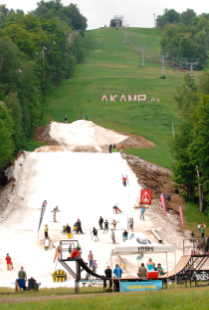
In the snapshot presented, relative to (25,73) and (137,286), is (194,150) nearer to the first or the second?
(137,286)

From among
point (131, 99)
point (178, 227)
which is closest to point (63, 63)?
point (131, 99)

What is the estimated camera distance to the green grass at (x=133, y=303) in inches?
496

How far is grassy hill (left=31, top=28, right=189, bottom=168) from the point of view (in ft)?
230

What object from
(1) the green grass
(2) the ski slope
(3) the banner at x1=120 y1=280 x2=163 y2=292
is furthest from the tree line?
(1) the green grass

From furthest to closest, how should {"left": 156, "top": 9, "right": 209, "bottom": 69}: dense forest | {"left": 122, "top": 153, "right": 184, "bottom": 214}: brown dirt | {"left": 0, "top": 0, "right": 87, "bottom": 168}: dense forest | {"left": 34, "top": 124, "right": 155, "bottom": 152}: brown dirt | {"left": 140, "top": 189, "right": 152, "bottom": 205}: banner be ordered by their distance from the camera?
1. {"left": 156, "top": 9, "right": 209, "bottom": 69}: dense forest
2. {"left": 34, "top": 124, "right": 155, "bottom": 152}: brown dirt
3. {"left": 0, "top": 0, "right": 87, "bottom": 168}: dense forest
4. {"left": 122, "top": 153, "right": 184, "bottom": 214}: brown dirt
5. {"left": 140, "top": 189, "right": 152, "bottom": 205}: banner

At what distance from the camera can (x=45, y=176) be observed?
46.1 meters

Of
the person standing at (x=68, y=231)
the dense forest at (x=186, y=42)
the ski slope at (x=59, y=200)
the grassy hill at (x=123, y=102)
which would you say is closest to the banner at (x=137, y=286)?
the ski slope at (x=59, y=200)

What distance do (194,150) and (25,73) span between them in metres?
26.4

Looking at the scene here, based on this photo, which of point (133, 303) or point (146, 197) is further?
point (146, 197)

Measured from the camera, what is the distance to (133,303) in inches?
505

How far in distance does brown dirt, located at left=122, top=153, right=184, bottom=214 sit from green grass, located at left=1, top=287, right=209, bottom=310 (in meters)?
27.3

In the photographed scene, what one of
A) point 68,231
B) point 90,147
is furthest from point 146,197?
point 90,147

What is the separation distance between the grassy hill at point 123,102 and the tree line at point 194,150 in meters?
4.99

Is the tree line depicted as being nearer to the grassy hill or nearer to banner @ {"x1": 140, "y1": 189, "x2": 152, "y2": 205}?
banner @ {"x1": 140, "y1": 189, "x2": 152, "y2": 205}
